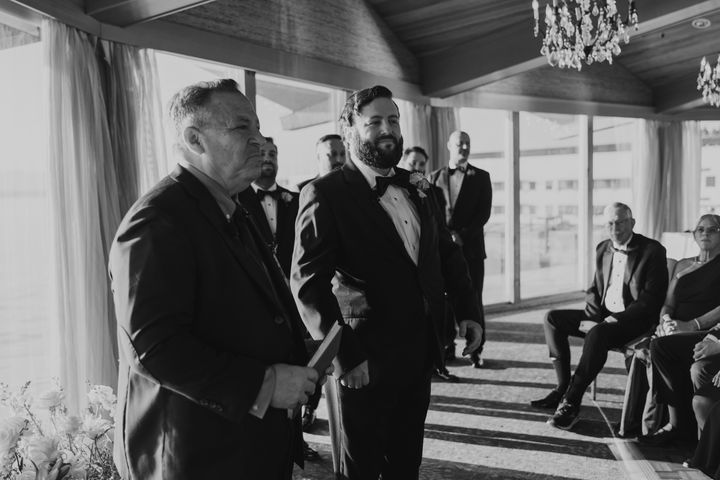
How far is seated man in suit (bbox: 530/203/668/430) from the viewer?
4230 mm

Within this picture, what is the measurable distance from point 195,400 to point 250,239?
0.43 metres

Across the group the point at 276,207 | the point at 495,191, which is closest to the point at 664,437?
the point at 276,207

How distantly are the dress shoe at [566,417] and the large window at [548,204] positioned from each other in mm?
5222

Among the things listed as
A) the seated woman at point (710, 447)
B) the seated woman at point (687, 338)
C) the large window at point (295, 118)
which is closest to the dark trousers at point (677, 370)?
the seated woman at point (687, 338)

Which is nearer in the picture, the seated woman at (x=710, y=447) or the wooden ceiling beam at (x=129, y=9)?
the seated woman at (x=710, y=447)

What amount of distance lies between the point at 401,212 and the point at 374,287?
311mm

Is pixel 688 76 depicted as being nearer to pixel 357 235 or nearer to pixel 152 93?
pixel 152 93

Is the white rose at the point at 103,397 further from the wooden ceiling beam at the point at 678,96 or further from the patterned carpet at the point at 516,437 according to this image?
the wooden ceiling beam at the point at 678,96

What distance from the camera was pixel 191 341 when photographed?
1.32 meters

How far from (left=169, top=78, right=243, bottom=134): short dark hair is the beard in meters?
0.87

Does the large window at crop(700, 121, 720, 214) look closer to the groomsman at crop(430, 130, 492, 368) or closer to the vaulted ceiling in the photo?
the vaulted ceiling

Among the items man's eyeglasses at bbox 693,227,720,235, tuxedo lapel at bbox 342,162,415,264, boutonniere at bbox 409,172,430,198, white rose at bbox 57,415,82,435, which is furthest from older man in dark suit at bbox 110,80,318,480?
man's eyeglasses at bbox 693,227,720,235

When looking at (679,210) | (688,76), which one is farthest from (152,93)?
(679,210)

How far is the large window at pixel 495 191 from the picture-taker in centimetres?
902
